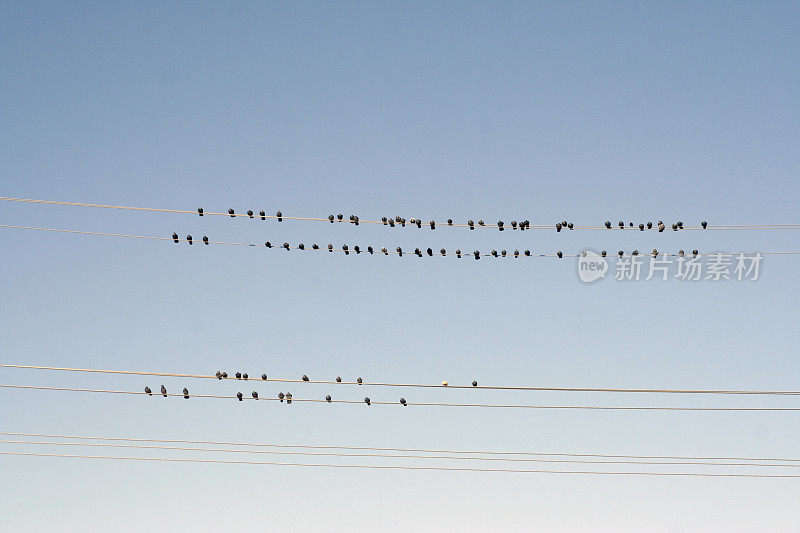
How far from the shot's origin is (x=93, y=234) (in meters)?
29.1

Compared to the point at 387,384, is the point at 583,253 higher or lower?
higher

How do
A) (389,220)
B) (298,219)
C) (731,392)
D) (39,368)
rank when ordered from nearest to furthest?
(39,368), (731,392), (298,219), (389,220)

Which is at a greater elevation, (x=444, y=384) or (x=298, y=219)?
(x=298, y=219)

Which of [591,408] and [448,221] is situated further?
[448,221]

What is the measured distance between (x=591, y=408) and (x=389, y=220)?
28.6 ft

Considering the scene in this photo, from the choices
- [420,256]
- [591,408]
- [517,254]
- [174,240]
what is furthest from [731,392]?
[174,240]

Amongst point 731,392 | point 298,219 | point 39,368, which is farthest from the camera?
point 298,219

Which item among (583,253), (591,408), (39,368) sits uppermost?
(583,253)

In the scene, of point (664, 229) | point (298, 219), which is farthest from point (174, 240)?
point (664, 229)

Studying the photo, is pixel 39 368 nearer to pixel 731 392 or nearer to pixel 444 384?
pixel 444 384

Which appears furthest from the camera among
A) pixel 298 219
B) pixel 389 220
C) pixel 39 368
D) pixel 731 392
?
pixel 389 220

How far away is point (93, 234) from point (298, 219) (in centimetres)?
703

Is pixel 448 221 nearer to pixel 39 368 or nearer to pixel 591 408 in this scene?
pixel 591 408

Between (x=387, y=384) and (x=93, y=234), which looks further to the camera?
(x=93, y=234)
